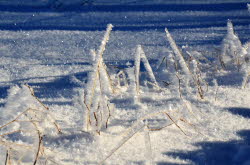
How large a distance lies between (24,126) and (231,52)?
1054 millimetres

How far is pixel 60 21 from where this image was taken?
2.13 meters

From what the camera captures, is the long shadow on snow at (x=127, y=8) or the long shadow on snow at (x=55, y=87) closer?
the long shadow on snow at (x=55, y=87)

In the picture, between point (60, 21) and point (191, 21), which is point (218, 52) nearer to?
point (191, 21)

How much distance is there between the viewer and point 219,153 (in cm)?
108

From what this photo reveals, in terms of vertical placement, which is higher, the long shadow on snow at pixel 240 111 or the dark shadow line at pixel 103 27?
the dark shadow line at pixel 103 27

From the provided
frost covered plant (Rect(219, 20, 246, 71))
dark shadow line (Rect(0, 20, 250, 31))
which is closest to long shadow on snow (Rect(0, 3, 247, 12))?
dark shadow line (Rect(0, 20, 250, 31))

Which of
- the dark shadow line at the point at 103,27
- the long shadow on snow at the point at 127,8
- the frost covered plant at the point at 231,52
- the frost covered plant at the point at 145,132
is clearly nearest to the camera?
the frost covered plant at the point at 145,132

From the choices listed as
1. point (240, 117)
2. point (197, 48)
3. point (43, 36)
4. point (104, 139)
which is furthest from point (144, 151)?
point (43, 36)

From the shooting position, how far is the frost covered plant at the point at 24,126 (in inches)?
42.2

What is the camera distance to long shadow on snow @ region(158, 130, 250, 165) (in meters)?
1.05

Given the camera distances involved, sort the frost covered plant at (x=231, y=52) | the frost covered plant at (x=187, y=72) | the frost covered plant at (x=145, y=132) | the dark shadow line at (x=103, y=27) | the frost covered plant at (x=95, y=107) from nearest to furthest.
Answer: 1. the frost covered plant at (x=145, y=132)
2. the frost covered plant at (x=95, y=107)
3. the frost covered plant at (x=187, y=72)
4. the frost covered plant at (x=231, y=52)
5. the dark shadow line at (x=103, y=27)

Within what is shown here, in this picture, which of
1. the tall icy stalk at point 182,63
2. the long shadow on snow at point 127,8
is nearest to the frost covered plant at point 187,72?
the tall icy stalk at point 182,63

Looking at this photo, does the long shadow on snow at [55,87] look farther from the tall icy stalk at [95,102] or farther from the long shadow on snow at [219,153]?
the long shadow on snow at [219,153]

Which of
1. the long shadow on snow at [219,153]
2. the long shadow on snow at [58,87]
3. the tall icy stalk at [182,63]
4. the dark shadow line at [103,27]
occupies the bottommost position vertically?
the long shadow on snow at [219,153]
